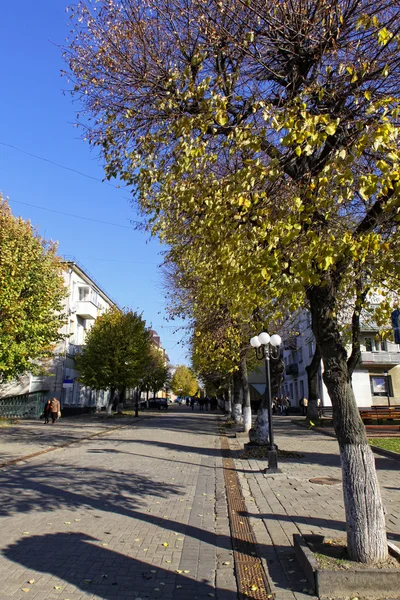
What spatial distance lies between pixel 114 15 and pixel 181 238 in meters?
4.16

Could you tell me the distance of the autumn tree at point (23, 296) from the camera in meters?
21.7

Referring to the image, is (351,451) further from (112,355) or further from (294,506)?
(112,355)

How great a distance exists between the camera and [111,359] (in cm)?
3522

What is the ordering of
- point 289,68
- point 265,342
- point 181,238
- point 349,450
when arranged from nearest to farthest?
point 349,450 → point 289,68 → point 181,238 → point 265,342

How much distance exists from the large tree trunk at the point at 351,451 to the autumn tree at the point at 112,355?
100 ft

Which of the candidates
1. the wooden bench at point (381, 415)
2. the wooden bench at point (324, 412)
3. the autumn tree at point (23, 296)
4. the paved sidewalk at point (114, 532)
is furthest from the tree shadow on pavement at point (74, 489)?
the wooden bench at point (324, 412)

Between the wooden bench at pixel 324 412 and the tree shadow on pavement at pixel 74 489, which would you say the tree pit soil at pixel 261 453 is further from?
the wooden bench at pixel 324 412

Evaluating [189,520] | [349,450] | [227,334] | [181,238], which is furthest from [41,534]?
[227,334]

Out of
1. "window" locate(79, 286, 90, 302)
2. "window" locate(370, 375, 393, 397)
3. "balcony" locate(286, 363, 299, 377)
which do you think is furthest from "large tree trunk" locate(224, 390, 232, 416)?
"window" locate(79, 286, 90, 302)

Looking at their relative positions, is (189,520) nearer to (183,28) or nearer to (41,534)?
(41,534)

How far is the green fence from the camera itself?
106ft

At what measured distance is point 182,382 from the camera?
375ft

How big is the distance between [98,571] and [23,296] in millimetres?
20374

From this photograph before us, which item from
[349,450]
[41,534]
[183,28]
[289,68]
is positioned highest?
[183,28]
